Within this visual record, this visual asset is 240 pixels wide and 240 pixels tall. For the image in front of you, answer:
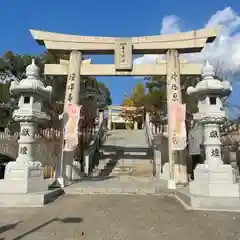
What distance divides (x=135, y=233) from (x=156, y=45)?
30.3 feet

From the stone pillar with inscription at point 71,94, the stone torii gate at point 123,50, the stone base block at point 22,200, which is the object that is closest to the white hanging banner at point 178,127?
the stone torii gate at point 123,50

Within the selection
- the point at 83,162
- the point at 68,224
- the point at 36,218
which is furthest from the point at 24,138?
the point at 83,162

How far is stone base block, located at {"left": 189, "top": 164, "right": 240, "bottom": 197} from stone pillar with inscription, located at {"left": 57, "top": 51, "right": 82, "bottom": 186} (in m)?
5.68

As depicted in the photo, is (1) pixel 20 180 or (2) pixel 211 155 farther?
(2) pixel 211 155

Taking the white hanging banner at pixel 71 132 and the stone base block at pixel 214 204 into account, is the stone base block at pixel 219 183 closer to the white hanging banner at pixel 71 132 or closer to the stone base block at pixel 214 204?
the stone base block at pixel 214 204

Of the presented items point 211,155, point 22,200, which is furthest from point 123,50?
point 22,200

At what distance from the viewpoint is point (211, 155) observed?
7.97 m

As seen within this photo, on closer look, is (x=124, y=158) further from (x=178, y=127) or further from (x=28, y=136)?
(x=28, y=136)

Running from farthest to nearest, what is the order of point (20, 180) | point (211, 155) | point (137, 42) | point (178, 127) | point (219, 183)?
point (137, 42) < point (178, 127) < point (211, 155) < point (20, 180) < point (219, 183)

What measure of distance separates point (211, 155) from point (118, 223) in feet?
13.0

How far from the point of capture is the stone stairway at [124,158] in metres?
14.8

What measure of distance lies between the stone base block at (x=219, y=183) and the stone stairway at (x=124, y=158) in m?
7.02

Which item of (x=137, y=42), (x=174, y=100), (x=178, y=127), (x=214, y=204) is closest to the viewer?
(x=214, y=204)

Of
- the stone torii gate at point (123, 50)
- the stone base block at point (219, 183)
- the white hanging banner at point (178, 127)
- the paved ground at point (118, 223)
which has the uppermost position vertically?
the stone torii gate at point (123, 50)
